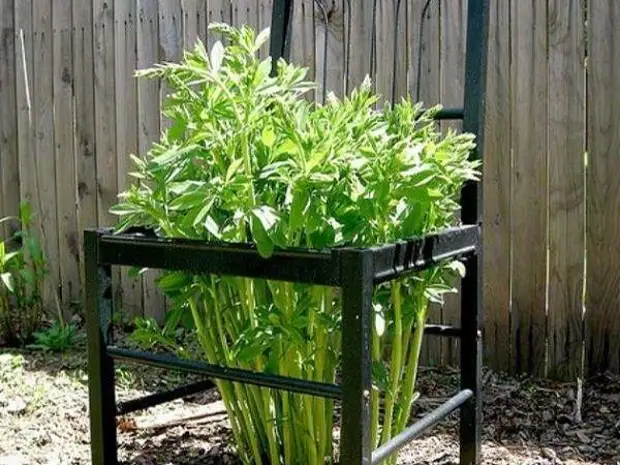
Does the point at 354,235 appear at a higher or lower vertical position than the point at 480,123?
lower

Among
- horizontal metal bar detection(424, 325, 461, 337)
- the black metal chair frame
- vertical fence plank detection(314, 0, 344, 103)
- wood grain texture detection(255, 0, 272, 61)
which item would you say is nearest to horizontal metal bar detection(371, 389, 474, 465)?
the black metal chair frame

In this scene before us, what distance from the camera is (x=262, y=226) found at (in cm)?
142

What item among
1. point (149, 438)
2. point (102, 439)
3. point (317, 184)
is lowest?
point (149, 438)

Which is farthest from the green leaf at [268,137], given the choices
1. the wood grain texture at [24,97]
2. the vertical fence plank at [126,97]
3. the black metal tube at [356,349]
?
the wood grain texture at [24,97]

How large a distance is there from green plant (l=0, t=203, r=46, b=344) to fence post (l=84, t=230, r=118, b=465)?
6.73 ft

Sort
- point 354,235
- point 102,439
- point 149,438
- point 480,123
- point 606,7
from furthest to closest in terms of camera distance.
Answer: point 606,7 < point 149,438 < point 480,123 < point 102,439 < point 354,235

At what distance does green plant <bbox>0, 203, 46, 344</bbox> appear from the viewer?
3.69 metres

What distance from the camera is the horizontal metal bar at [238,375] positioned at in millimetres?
1396

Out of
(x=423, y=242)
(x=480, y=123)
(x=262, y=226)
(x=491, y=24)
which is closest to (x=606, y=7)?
(x=491, y=24)

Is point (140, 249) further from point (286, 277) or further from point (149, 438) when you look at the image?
point (149, 438)

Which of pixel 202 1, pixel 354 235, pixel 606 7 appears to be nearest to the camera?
pixel 354 235

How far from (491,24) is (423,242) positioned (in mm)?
1583

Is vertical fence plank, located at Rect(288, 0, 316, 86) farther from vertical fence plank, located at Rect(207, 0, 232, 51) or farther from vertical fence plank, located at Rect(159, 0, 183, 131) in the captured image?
vertical fence plank, located at Rect(159, 0, 183, 131)

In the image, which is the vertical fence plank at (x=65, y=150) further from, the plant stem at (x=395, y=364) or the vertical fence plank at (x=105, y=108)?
the plant stem at (x=395, y=364)
